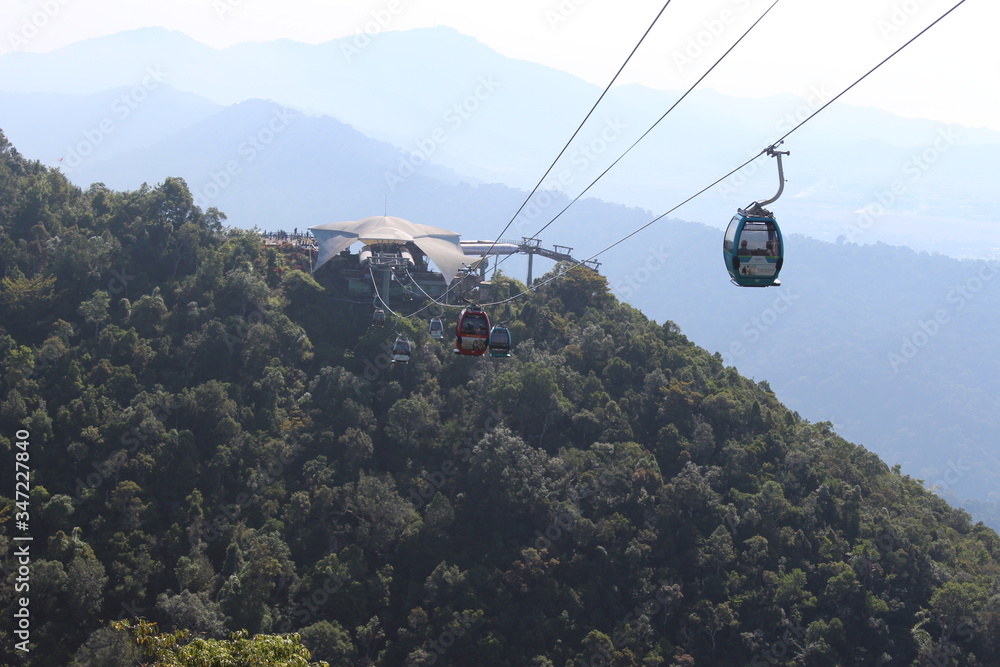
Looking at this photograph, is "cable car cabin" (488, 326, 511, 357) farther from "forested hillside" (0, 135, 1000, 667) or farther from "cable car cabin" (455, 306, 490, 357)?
"forested hillside" (0, 135, 1000, 667)

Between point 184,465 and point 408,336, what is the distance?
51.9 feet

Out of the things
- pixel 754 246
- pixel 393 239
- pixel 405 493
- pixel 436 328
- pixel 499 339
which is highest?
pixel 393 239

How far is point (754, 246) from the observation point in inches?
945

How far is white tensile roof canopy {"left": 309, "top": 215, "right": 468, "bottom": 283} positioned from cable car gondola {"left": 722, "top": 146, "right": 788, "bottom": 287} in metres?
37.8

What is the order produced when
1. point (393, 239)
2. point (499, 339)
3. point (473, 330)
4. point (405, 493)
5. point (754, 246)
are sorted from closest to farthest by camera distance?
point (754, 246) < point (473, 330) < point (499, 339) < point (405, 493) < point (393, 239)

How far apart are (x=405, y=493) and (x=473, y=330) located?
1924cm

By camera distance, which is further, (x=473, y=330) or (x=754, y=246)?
(x=473, y=330)

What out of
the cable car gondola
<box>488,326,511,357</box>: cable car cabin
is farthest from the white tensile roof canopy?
the cable car gondola

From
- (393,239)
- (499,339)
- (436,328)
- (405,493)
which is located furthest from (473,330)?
(393,239)

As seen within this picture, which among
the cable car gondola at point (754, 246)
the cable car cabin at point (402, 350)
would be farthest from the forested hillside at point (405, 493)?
the cable car gondola at point (754, 246)

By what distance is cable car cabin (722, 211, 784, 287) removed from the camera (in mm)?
23922

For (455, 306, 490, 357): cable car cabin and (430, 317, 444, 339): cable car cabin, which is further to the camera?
(430, 317, 444, 339): cable car cabin

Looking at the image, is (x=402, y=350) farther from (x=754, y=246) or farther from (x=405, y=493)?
(x=754, y=246)

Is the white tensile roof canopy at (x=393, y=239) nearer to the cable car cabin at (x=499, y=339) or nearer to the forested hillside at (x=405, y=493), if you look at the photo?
the forested hillside at (x=405, y=493)
